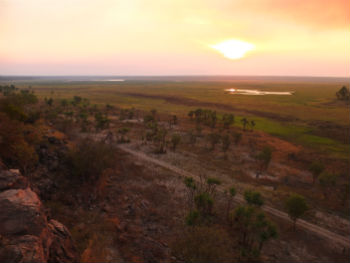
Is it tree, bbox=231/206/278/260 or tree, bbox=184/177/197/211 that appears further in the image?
tree, bbox=184/177/197/211

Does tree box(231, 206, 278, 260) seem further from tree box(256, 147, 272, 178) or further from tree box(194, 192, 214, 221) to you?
tree box(256, 147, 272, 178)

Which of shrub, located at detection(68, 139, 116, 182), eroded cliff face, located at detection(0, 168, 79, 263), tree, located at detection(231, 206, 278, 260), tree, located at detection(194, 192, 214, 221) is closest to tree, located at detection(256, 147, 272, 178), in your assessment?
tree, located at detection(194, 192, 214, 221)

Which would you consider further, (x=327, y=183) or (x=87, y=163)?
(x=327, y=183)

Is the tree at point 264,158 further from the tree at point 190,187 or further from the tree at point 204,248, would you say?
the tree at point 204,248

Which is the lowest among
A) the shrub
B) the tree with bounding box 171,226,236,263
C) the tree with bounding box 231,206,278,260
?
the tree with bounding box 231,206,278,260

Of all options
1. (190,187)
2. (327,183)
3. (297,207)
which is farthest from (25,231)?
(327,183)

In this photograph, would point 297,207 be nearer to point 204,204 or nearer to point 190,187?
point 204,204

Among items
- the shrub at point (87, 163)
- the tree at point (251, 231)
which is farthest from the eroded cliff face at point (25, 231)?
the tree at point (251, 231)

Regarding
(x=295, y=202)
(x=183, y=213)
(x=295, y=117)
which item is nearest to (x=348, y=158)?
(x=295, y=202)
